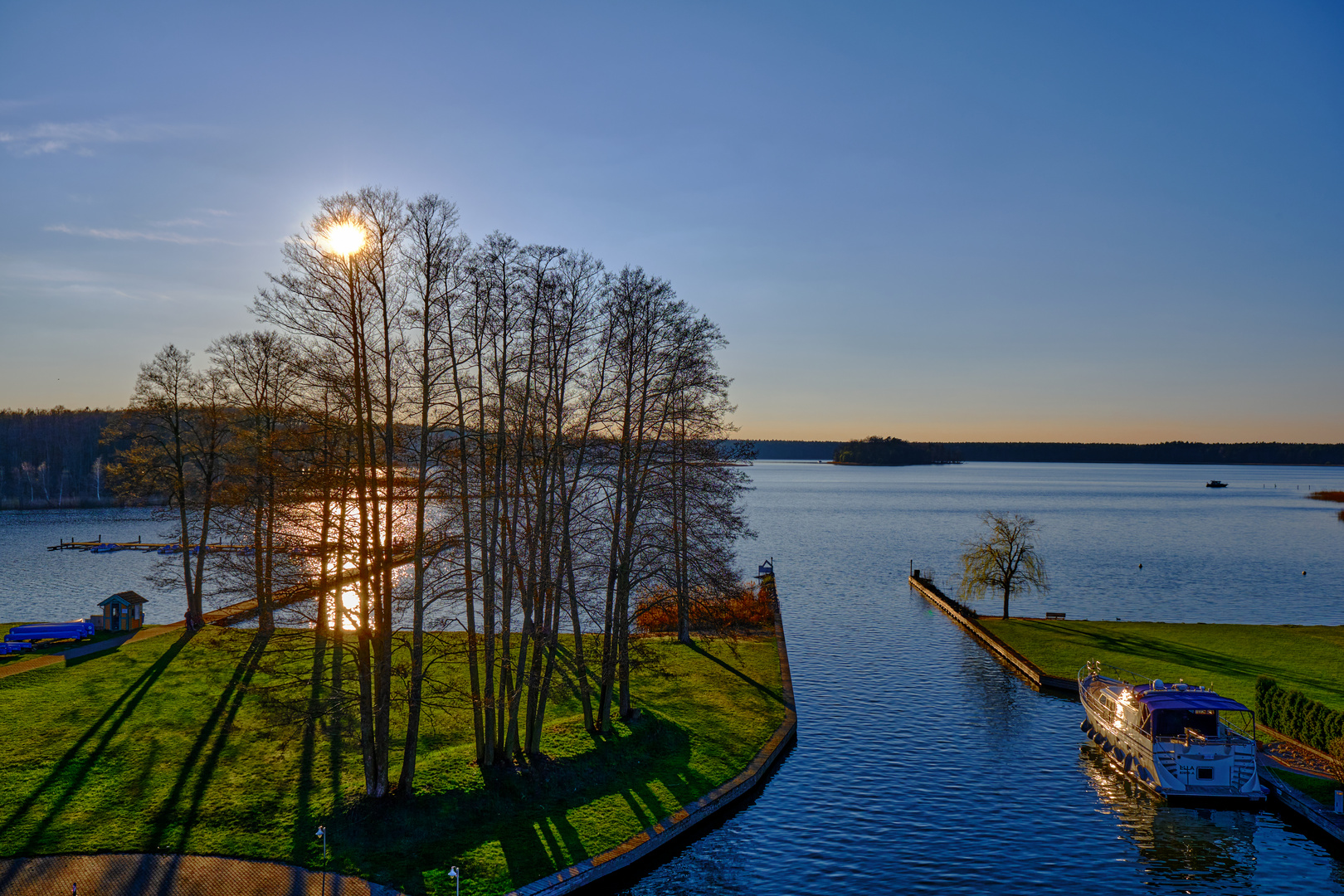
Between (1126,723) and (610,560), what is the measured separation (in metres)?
19.7

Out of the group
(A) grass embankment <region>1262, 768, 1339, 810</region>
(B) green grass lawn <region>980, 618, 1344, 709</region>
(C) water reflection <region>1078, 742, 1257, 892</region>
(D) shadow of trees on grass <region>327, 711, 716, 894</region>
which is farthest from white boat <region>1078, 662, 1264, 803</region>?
(D) shadow of trees on grass <region>327, 711, 716, 894</region>

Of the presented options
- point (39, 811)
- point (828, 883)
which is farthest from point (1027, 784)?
point (39, 811)

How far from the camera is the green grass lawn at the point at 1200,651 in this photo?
3881 centimetres

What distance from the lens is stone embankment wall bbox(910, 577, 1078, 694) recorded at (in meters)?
40.7

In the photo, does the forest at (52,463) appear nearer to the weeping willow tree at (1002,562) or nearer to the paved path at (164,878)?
the weeping willow tree at (1002,562)

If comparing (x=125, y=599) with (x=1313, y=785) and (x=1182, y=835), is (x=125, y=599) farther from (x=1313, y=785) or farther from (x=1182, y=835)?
(x=1313, y=785)

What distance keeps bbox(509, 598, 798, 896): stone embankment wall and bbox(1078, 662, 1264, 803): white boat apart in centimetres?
1208

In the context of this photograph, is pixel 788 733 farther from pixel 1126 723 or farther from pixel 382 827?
pixel 382 827

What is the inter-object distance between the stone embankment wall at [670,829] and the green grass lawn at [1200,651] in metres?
20.0

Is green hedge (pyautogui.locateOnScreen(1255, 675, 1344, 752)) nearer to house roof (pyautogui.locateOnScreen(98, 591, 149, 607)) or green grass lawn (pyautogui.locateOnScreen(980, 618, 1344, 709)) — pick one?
green grass lawn (pyautogui.locateOnScreen(980, 618, 1344, 709))

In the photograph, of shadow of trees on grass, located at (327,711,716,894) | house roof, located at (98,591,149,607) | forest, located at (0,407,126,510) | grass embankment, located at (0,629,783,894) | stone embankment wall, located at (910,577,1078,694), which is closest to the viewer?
shadow of trees on grass, located at (327,711,716,894)

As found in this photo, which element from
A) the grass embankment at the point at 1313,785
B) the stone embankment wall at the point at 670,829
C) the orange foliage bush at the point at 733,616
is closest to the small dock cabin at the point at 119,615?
the orange foliage bush at the point at 733,616

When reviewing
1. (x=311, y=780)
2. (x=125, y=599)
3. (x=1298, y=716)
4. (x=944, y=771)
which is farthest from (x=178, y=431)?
(x=1298, y=716)

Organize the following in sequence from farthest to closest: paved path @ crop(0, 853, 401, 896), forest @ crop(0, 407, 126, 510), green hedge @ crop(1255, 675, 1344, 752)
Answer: forest @ crop(0, 407, 126, 510), green hedge @ crop(1255, 675, 1344, 752), paved path @ crop(0, 853, 401, 896)
